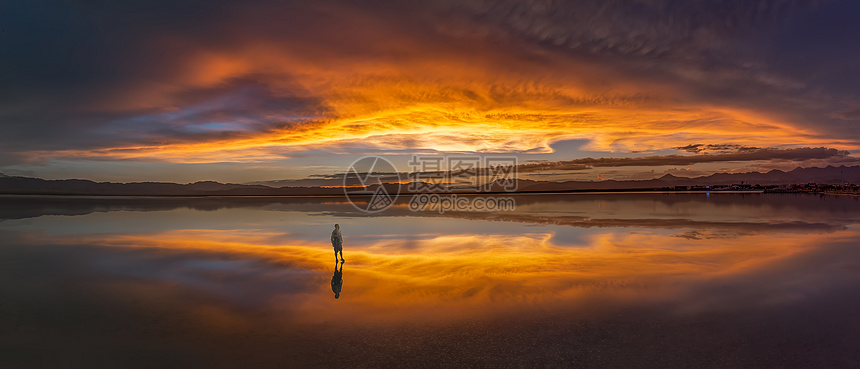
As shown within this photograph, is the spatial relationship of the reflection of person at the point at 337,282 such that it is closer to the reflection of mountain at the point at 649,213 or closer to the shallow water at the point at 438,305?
the shallow water at the point at 438,305

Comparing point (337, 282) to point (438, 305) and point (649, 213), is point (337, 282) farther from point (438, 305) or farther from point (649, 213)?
point (649, 213)

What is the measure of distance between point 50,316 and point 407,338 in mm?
9459

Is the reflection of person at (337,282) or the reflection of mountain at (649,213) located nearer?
the reflection of person at (337,282)

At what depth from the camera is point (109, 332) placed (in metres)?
10.1

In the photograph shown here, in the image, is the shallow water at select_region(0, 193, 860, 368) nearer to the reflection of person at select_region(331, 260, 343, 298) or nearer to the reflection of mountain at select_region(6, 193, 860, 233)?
the reflection of person at select_region(331, 260, 343, 298)

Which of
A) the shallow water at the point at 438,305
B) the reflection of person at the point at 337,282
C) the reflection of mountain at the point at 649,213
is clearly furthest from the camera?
the reflection of mountain at the point at 649,213

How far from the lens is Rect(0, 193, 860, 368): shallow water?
28.7ft

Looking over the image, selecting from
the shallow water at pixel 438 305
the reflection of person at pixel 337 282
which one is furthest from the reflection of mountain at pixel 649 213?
the reflection of person at pixel 337 282

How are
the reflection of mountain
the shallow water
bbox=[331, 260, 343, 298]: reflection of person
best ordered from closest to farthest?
1. the shallow water
2. bbox=[331, 260, 343, 298]: reflection of person
3. the reflection of mountain

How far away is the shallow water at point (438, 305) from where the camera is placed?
8.75 metres

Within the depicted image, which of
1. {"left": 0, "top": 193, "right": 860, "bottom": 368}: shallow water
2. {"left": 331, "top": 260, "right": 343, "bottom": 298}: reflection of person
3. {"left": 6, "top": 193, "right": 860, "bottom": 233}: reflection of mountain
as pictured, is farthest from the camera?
{"left": 6, "top": 193, "right": 860, "bottom": 233}: reflection of mountain

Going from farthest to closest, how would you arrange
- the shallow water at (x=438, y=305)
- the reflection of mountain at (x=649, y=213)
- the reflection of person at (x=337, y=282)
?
the reflection of mountain at (x=649, y=213) < the reflection of person at (x=337, y=282) < the shallow water at (x=438, y=305)

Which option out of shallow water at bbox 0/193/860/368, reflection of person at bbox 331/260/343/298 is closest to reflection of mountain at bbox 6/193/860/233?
shallow water at bbox 0/193/860/368

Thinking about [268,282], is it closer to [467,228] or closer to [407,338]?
[407,338]
